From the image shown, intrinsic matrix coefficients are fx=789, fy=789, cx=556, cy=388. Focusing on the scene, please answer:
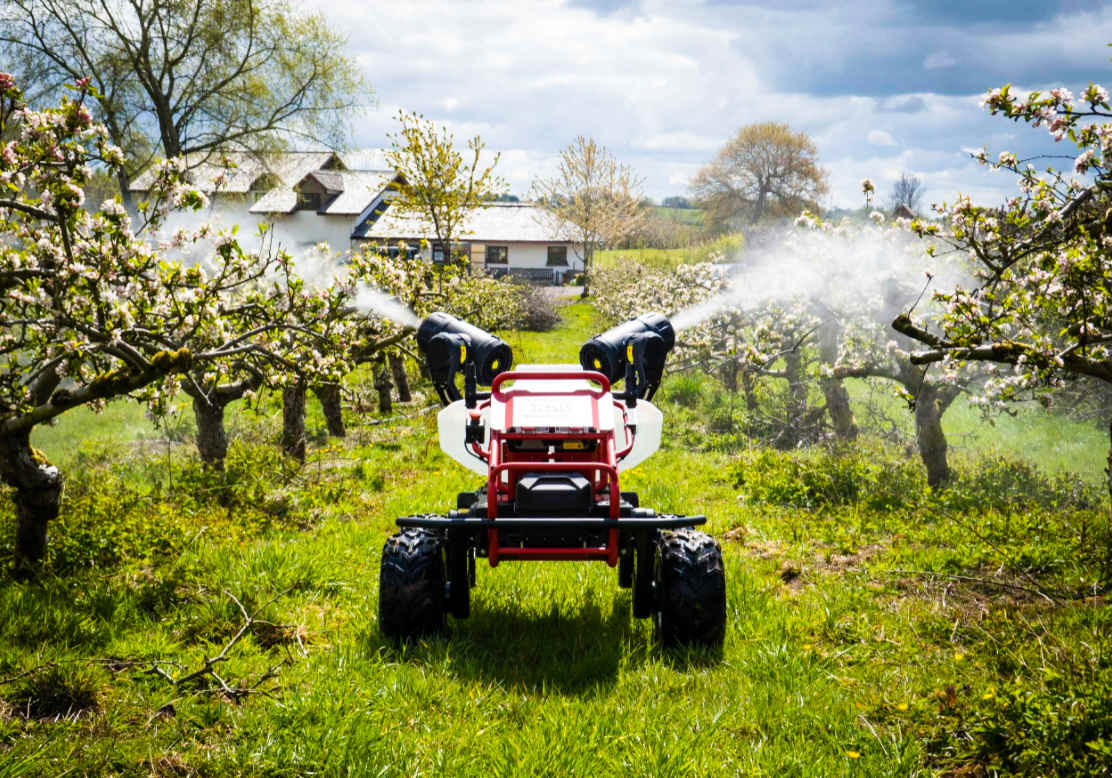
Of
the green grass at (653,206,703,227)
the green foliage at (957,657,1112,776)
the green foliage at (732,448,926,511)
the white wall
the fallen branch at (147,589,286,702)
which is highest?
the green grass at (653,206,703,227)

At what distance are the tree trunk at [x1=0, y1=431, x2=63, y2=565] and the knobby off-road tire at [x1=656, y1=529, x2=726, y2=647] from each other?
4.31m

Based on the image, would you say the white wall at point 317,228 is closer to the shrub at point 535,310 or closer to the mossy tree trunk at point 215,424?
the shrub at point 535,310

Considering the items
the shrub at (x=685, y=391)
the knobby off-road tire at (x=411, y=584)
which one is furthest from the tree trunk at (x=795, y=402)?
the knobby off-road tire at (x=411, y=584)

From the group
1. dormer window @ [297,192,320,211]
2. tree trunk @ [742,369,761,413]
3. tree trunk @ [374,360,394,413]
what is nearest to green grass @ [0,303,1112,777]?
tree trunk @ [742,369,761,413]

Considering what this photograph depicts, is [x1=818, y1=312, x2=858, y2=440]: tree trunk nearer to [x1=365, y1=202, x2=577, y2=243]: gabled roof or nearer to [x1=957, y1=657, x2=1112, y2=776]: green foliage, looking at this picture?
[x1=957, y1=657, x2=1112, y2=776]: green foliage

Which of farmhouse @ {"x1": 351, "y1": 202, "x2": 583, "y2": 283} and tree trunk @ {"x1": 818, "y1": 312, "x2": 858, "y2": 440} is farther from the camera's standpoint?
farmhouse @ {"x1": 351, "y1": 202, "x2": 583, "y2": 283}

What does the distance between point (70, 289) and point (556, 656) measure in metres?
4.19

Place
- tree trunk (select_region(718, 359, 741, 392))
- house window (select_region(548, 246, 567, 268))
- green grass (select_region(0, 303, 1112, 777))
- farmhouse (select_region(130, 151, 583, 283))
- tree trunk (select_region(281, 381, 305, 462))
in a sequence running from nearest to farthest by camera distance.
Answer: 1. green grass (select_region(0, 303, 1112, 777))
2. tree trunk (select_region(281, 381, 305, 462))
3. tree trunk (select_region(718, 359, 741, 392))
4. farmhouse (select_region(130, 151, 583, 283))
5. house window (select_region(548, 246, 567, 268))

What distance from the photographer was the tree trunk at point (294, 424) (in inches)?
420

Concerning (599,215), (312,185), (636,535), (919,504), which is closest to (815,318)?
(919,504)

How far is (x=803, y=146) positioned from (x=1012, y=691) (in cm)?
6519

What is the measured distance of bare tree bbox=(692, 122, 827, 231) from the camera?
61.8m

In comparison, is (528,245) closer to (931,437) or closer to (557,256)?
(557,256)

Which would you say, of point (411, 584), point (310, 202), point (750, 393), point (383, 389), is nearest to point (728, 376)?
point (750, 393)
